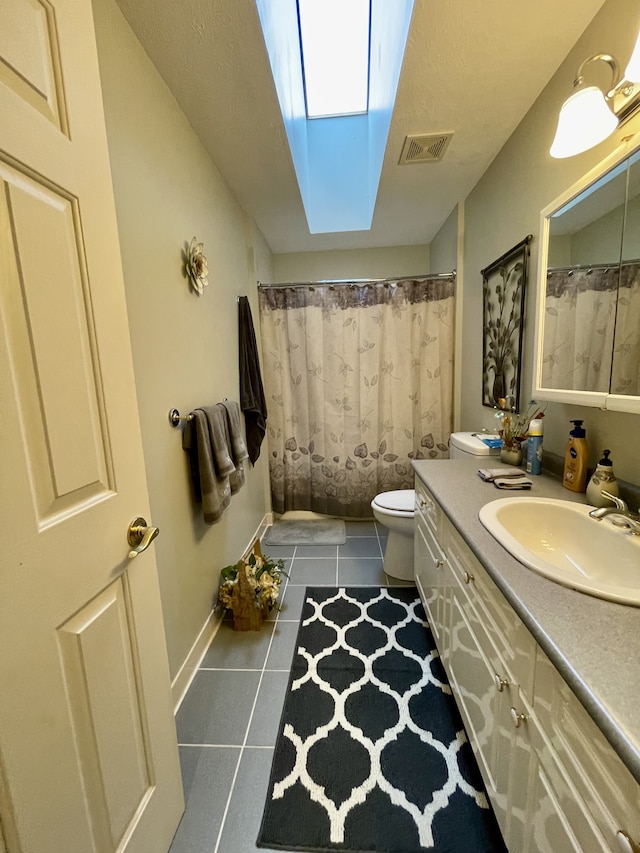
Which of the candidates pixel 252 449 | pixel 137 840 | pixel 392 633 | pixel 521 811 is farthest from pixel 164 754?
pixel 252 449

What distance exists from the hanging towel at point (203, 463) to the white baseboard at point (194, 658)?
0.56 m

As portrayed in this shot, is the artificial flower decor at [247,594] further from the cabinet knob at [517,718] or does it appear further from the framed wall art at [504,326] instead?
the framed wall art at [504,326]

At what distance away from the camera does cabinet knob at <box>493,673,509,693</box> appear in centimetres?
81

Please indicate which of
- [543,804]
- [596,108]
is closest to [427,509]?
[543,804]

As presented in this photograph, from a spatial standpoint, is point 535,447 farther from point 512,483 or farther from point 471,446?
point 471,446

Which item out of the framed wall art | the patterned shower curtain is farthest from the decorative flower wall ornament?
the framed wall art

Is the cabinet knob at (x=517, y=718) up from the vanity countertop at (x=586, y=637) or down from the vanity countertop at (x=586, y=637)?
down

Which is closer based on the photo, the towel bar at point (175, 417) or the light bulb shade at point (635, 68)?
the light bulb shade at point (635, 68)

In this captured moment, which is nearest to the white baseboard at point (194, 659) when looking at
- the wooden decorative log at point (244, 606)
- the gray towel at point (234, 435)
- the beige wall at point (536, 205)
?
the wooden decorative log at point (244, 606)

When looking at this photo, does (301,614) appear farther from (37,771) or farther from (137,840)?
(37,771)

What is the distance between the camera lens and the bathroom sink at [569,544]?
2.52 feet

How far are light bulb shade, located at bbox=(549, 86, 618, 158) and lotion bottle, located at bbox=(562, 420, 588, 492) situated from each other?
0.90 meters

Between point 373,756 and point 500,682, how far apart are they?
2.14 feet

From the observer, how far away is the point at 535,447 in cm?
146
